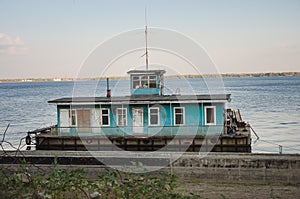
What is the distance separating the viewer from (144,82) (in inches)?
1095

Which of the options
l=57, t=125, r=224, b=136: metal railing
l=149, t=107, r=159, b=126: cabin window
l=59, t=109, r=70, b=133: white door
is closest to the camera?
l=57, t=125, r=224, b=136: metal railing

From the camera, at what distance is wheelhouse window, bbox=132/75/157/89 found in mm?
27609

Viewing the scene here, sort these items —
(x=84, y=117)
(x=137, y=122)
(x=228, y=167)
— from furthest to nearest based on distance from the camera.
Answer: (x=84, y=117) < (x=137, y=122) < (x=228, y=167)

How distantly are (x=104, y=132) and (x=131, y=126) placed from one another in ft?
5.46

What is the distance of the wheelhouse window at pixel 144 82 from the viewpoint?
1087 inches

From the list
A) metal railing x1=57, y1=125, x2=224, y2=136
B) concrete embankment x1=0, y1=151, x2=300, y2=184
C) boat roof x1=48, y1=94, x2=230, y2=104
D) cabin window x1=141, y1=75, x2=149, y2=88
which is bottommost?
concrete embankment x1=0, y1=151, x2=300, y2=184

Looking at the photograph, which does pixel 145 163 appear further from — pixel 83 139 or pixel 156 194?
pixel 156 194

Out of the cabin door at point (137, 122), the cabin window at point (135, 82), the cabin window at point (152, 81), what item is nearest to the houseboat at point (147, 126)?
the cabin door at point (137, 122)

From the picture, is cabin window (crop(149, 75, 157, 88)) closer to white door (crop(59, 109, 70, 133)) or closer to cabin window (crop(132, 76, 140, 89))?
cabin window (crop(132, 76, 140, 89))

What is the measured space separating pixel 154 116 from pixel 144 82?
11.3 feet

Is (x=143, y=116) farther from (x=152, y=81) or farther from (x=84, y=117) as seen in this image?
(x=84, y=117)

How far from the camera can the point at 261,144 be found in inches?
1298

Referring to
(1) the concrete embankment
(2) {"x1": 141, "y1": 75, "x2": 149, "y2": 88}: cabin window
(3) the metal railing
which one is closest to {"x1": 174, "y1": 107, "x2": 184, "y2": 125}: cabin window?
(3) the metal railing

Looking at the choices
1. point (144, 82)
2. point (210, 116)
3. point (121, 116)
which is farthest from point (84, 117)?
point (210, 116)
